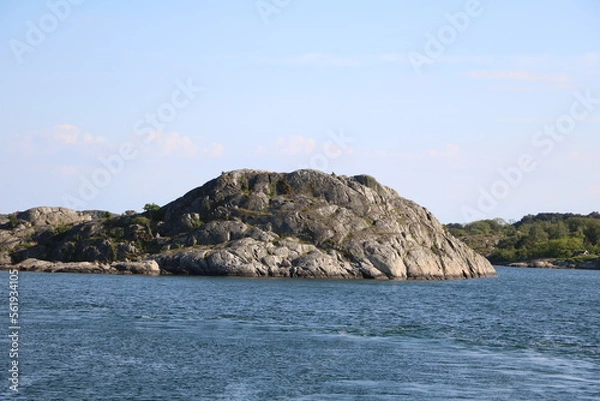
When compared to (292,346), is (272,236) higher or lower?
higher

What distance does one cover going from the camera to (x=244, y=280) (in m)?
113

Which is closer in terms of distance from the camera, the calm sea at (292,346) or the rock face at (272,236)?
the calm sea at (292,346)

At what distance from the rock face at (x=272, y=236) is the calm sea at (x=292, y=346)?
91.6 feet

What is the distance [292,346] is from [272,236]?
73.5 meters

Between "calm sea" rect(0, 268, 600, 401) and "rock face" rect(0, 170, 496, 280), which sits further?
"rock face" rect(0, 170, 496, 280)

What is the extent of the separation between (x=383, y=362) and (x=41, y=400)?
2098cm

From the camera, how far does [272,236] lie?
126m

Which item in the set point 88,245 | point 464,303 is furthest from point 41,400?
point 88,245

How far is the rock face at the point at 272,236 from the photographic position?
12306 centimetres

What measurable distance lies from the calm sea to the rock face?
2791 centimetres

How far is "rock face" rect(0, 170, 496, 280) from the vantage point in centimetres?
12306

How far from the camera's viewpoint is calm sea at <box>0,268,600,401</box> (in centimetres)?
3950

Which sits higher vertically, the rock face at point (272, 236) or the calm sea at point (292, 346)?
the rock face at point (272, 236)

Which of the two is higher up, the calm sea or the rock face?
the rock face
